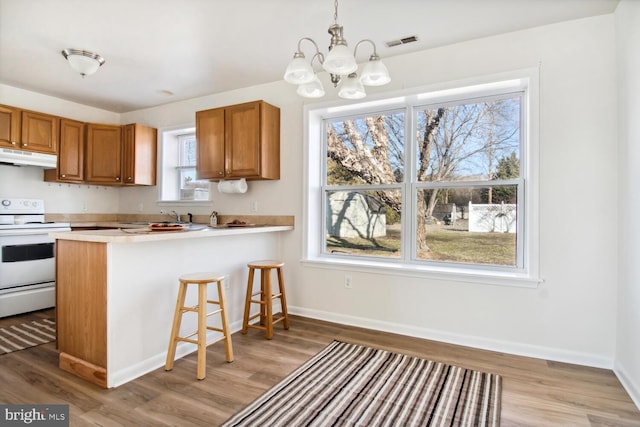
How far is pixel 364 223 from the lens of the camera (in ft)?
11.8

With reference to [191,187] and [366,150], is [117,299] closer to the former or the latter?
[366,150]

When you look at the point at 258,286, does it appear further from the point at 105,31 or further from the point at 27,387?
the point at 105,31

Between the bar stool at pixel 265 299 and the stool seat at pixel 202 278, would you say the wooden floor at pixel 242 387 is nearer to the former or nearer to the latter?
the bar stool at pixel 265 299

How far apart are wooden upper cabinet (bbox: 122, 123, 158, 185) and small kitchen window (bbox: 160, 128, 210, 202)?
16 cm

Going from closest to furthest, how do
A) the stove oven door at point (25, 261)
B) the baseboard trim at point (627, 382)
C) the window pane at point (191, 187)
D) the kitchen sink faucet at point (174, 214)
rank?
the baseboard trim at point (627, 382)
the stove oven door at point (25, 261)
the kitchen sink faucet at point (174, 214)
the window pane at point (191, 187)

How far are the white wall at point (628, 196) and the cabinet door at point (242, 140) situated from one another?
2999mm

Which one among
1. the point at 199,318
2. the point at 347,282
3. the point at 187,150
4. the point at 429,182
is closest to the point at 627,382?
the point at 429,182

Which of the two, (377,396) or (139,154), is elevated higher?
(139,154)

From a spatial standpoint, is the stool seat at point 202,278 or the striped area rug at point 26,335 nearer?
the stool seat at point 202,278

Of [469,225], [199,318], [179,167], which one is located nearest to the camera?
[199,318]

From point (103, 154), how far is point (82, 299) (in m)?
3.10

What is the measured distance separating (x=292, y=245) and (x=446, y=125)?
77.9 inches

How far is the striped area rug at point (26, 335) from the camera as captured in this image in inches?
110

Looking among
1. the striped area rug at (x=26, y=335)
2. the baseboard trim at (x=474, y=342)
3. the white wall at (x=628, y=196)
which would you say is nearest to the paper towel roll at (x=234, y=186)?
the baseboard trim at (x=474, y=342)
